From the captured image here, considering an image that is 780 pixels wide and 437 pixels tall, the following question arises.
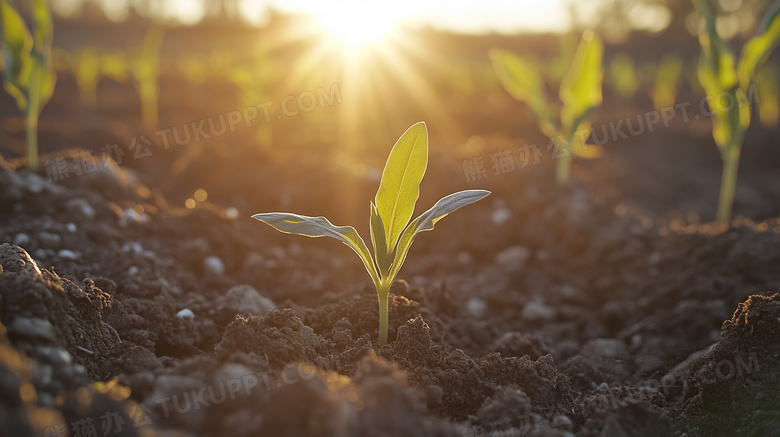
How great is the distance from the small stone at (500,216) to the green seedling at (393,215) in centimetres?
220

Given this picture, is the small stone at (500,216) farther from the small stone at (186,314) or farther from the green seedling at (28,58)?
the green seedling at (28,58)

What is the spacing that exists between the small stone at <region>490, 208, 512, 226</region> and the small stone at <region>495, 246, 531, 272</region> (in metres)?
0.34

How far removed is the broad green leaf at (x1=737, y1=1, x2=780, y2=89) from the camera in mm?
2908

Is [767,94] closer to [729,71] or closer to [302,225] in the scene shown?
[729,71]

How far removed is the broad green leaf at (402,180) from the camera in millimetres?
1558

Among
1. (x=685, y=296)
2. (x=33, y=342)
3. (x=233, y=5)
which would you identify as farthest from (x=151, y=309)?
(x=233, y=5)

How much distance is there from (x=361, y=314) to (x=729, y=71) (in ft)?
9.28

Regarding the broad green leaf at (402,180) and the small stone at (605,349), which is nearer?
the broad green leaf at (402,180)

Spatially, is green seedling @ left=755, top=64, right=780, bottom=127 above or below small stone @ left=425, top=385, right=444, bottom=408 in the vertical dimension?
above

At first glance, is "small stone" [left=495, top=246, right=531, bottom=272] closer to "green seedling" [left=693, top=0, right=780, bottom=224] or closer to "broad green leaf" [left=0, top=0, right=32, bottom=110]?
"green seedling" [left=693, top=0, right=780, bottom=224]

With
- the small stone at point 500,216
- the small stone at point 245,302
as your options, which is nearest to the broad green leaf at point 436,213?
the small stone at point 245,302

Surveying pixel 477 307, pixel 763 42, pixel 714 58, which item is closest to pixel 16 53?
pixel 477 307

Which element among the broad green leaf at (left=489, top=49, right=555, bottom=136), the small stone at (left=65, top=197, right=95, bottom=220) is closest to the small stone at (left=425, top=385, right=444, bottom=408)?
the small stone at (left=65, top=197, right=95, bottom=220)

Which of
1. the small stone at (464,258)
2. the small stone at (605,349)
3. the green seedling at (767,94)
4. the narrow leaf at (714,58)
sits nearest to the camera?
the small stone at (605,349)
